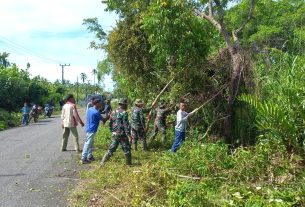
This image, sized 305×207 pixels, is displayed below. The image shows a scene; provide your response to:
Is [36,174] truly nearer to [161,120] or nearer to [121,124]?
[121,124]

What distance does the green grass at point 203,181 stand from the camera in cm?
636

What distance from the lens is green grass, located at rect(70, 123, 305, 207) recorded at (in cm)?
636

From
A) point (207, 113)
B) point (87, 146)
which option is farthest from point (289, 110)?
point (87, 146)

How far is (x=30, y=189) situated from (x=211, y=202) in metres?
4.01

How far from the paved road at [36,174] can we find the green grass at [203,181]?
40cm

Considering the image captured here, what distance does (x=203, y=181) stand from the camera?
24.5 feet

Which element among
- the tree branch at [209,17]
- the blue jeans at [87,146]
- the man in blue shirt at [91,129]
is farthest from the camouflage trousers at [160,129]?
the tree branch at [209,17]

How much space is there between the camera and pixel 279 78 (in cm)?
1010

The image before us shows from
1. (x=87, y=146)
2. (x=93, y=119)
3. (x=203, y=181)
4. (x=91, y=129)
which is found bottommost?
(x=203, y=181)

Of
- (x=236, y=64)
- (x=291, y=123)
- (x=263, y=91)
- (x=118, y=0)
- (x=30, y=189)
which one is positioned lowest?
(x=30, y=189)

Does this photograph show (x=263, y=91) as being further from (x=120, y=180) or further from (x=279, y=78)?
(x=120, y=180)

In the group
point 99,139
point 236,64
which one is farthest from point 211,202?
point 99,139

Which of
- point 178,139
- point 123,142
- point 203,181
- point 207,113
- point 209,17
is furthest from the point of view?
point 209,17

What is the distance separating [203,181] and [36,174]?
14.3 feet
